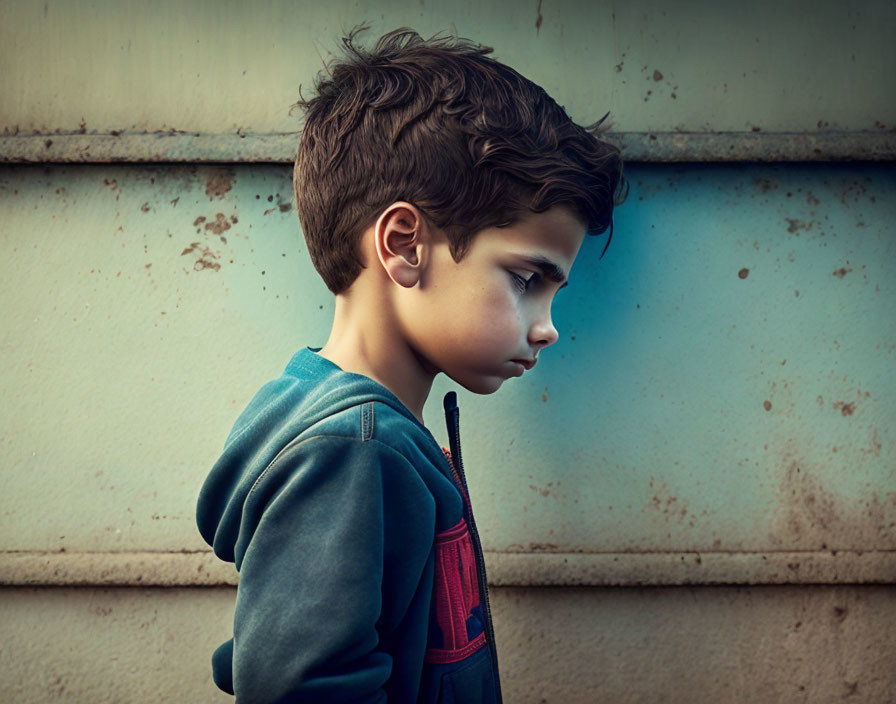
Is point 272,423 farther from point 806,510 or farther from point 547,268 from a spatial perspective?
point 806,510

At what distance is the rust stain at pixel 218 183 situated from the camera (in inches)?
51.3

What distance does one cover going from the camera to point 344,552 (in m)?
0.73

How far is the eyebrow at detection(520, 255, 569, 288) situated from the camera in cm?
88

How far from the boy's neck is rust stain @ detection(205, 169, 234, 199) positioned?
20.3 inches

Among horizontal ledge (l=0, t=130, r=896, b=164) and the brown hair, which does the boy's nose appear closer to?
the brown hair

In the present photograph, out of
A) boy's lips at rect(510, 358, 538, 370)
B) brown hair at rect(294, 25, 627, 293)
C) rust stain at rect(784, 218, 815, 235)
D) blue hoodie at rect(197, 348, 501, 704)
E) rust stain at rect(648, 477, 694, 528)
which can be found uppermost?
brown hair at rect(294, 25, 627, 293)

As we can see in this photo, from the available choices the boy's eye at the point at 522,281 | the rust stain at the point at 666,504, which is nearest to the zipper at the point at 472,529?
the boy's eye at the point at 522,281

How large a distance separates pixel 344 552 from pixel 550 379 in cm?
68

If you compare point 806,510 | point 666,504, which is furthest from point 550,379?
point 806,510

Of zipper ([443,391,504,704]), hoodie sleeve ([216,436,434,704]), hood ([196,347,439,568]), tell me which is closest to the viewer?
hoodie sleeve ([216,436,434,704])

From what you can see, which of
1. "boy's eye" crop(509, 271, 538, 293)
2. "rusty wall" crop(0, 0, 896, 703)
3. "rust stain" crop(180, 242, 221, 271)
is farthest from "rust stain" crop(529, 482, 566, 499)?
"rust stain" crop(180, 242, 221, 271)

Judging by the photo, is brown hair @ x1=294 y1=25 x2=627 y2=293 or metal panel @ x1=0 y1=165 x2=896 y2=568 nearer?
brown hair @ x1=294 y1=25 x2=627 y2=293

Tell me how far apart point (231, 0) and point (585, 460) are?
44.4 inches

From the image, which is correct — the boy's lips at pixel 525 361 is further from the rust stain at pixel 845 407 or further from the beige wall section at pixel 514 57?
the rust stain at pixel 845 407
